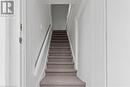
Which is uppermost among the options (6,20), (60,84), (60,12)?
(60,12)

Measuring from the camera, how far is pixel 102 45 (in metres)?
2.40

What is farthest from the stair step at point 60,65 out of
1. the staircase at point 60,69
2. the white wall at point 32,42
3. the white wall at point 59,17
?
the white wall at point 59,17

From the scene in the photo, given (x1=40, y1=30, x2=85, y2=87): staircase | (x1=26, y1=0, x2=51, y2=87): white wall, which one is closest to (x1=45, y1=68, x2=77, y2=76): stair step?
(x1=40, y1=30, x2=85, y2=87): staircase

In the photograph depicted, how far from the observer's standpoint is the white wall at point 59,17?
952cm

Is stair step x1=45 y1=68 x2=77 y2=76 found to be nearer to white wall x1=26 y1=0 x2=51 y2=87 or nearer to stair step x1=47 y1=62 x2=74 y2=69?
stair step x1=47 y1=62 x2=74 y2=69

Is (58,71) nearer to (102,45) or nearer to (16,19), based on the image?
(102,45)

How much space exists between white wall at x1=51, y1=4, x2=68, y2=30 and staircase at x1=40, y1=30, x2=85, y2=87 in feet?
8.52

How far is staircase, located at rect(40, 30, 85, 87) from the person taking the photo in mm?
3884

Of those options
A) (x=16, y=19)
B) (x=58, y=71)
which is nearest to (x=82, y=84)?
(x=58, y=71)
